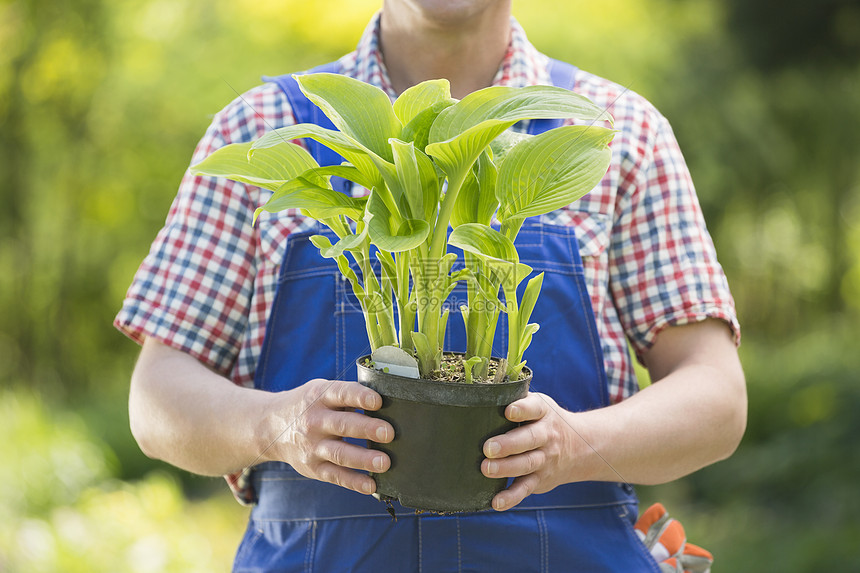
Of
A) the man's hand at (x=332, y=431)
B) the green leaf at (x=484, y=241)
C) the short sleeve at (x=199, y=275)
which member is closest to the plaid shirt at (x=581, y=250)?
the short sleeve at (x=199, y=275)

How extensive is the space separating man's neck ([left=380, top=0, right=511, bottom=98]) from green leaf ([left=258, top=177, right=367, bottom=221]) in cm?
45

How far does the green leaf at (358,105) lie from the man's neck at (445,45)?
0.39 m

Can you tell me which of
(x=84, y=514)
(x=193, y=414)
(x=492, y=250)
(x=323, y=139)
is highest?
(x=323, y=139)

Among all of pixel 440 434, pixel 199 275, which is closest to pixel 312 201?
pixel 440 434

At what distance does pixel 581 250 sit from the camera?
113 centimetres

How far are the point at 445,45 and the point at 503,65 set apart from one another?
10 centimetres

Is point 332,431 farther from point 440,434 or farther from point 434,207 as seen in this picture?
point 434,207

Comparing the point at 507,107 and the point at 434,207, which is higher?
the point at 507,107

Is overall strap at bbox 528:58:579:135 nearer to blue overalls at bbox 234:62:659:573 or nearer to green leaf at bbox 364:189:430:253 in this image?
blue overalls at bbox 234:62:659:573

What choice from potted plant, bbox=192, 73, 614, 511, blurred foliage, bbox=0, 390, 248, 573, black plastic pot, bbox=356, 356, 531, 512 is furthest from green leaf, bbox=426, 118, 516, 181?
blurred foliage, bbox=0, 390, 248, 573

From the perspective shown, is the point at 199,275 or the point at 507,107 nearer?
the point at 507,107

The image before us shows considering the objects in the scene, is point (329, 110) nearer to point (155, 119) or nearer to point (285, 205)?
point (285, 205)

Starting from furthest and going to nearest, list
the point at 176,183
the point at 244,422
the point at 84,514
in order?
the point at 176,183
the point at 84,514
the point at 244,422

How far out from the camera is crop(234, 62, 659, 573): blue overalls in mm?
1046
